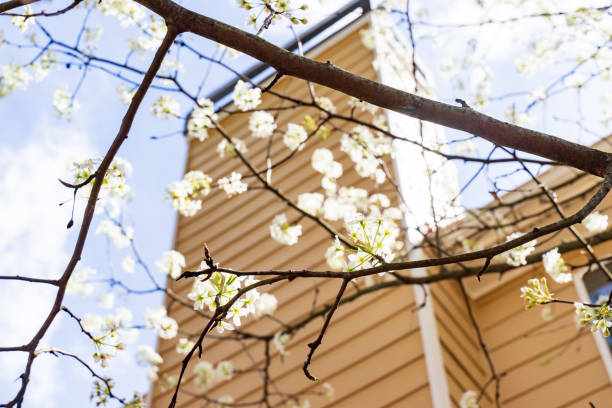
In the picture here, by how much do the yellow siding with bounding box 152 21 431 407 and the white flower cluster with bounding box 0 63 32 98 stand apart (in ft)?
6.74

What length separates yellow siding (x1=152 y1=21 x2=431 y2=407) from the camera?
3498mm

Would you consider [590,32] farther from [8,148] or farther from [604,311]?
[8,148]

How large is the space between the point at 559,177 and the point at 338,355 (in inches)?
75.1

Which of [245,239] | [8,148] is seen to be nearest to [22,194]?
[8,148]

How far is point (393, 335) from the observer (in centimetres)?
359

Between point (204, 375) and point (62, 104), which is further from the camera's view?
point (204, 375)

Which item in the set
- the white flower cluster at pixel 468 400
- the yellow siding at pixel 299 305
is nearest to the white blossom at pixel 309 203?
the yellow siding at pixel 299 305

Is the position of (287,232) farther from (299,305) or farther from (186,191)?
(299,305)

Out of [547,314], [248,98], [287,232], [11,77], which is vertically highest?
[11,77]

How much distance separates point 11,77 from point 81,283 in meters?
1.31

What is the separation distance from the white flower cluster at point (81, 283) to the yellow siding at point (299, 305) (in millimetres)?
928

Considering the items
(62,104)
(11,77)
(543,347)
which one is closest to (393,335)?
(543,347)

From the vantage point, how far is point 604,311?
66.1 inches

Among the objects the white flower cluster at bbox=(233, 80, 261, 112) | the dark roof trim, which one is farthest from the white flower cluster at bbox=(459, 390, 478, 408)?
the dark roof trim
